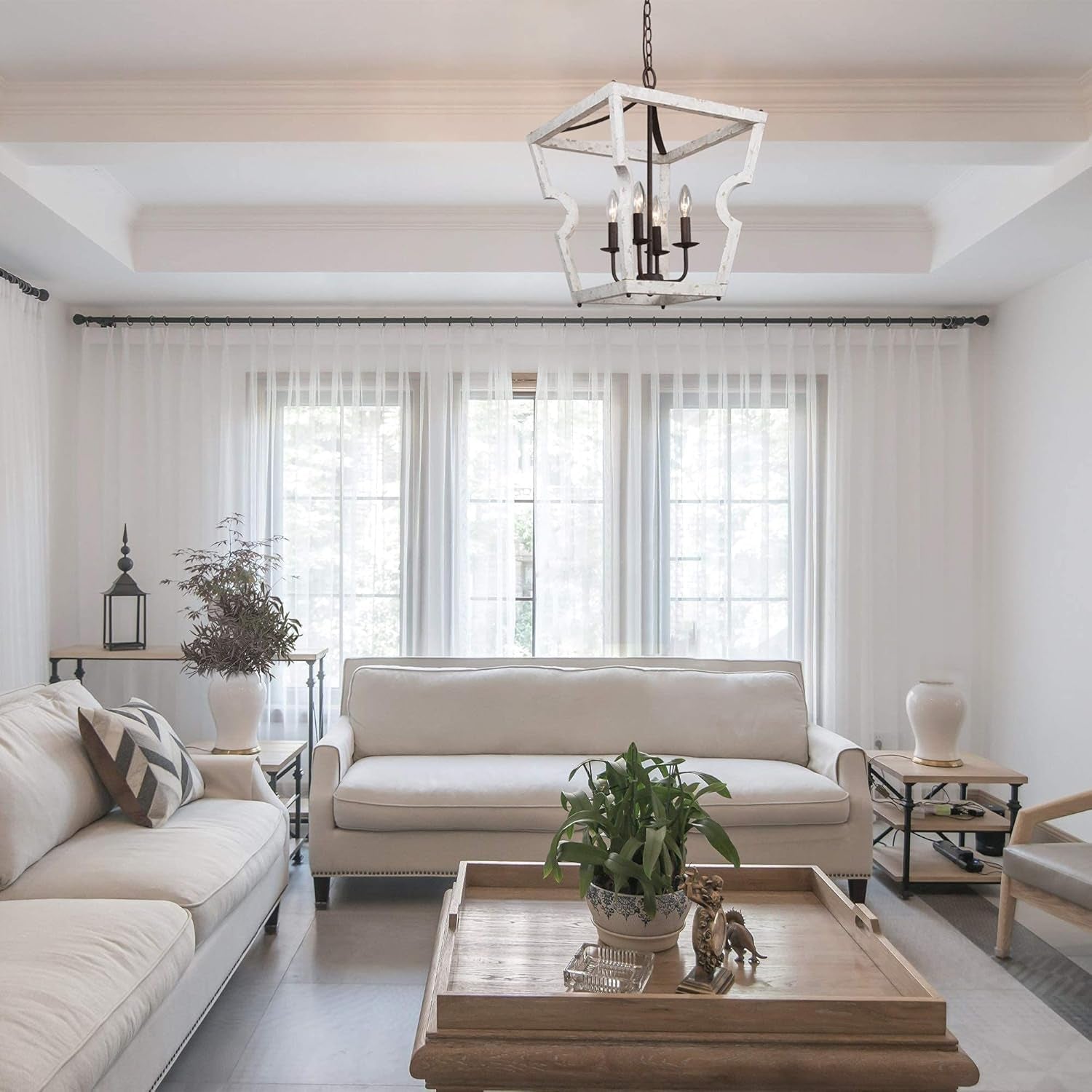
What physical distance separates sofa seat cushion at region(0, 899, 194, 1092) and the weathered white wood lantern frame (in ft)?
5.37

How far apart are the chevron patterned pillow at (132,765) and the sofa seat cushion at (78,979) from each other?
22.1 inches

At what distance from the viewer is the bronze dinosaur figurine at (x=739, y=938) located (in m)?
2.17

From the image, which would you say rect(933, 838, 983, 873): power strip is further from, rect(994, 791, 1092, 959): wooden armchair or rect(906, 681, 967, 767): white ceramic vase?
rect(994, 791, 1092, 959): wooden armchair

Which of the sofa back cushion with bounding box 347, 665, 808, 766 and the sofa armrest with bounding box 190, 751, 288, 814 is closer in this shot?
the sofa armrest with bounding box 190, 751, 288, 814

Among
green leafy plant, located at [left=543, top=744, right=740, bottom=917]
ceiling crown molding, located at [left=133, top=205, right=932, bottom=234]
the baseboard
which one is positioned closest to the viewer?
green leafy plant, located at [left=543, top=744, right=740, bottom=917]

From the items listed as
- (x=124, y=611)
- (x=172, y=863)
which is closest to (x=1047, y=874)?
(x=172, y=863)

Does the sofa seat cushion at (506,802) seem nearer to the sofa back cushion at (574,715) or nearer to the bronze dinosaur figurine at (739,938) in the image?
the sofa back cushion at (574,715)

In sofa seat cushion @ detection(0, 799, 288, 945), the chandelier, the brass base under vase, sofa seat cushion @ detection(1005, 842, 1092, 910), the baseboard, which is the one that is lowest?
the baseboard

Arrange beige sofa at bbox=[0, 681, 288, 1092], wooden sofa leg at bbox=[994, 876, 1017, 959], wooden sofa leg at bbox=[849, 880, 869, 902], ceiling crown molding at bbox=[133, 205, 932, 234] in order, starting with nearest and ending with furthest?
beige sofa at bbox=[0, 681, 288, 1092] < wooden sofa leg at bbox=[994, 876, 1017, 959] < wooden sofa leg at bbox=[849, 880, 869, 902] < ceiling crown molding at bbox=[133, 205, 932, 234]

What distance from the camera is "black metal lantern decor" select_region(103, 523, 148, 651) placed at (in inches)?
178

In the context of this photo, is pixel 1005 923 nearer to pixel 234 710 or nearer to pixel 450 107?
pixel 234 710

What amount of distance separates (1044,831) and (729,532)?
1.95 meters

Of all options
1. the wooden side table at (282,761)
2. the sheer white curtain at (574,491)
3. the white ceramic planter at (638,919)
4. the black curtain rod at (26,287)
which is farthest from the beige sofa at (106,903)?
the black curtain rod at (26,287)

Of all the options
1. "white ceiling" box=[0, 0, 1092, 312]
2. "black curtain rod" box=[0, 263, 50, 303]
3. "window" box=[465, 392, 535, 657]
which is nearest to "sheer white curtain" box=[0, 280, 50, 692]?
"black curtain rod" box=[0, 263, 50, 303]
